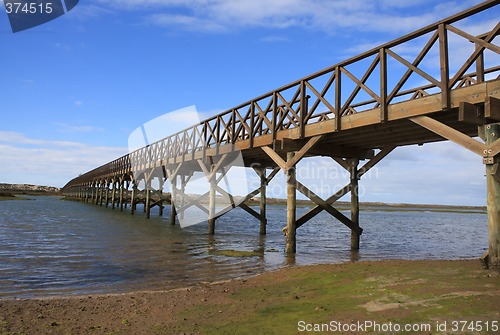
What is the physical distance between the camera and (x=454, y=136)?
243 inches

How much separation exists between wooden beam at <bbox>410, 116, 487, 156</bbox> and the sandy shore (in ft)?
6.30

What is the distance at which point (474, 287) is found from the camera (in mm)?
4629

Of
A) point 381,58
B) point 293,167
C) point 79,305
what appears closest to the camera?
point 79,305

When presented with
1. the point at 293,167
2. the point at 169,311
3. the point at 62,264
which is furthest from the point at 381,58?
the point at 62,264

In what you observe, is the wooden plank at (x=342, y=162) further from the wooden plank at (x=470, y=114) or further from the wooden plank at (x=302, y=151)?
the wooden plank at (x=470, y=114)

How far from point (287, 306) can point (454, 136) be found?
4.07m

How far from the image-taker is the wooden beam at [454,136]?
582 cm

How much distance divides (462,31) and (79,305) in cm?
754

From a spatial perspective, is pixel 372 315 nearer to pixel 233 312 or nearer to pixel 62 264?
pixel 233 312

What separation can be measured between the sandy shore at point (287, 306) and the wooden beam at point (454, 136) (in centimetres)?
192

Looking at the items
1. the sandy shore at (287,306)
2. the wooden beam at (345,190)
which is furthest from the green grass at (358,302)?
the wooden beam at (345,190)

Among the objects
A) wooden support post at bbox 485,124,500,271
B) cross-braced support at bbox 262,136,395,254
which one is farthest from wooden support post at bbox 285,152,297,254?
wooden support post at bbox 485,124,500,271

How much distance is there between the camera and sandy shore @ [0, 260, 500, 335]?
391cm

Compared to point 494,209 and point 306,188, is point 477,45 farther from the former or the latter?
point 306,188
